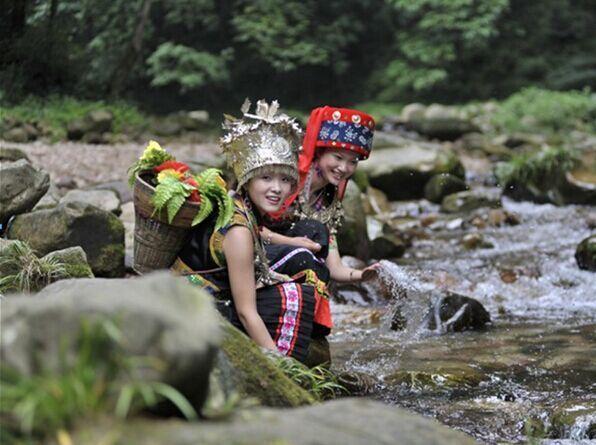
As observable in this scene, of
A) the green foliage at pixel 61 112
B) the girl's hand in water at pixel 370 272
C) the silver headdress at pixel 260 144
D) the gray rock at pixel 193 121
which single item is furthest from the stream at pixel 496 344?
the gray rock at pixel 193 121

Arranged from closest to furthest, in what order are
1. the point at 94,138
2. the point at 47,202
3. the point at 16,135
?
the point at 47,202 → the point at 16,135 → the point at 94,138

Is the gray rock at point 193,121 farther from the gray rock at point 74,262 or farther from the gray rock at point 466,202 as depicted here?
the gray rock at point 74,262

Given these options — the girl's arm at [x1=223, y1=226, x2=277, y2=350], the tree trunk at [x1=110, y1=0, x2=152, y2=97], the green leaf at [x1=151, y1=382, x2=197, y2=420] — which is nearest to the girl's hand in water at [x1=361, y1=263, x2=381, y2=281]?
the girl's arm at [x1=223, y1=226, x2=277, y2=350]

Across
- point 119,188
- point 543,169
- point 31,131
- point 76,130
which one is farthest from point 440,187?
point 31,131

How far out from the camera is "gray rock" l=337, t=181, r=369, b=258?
28.5ft

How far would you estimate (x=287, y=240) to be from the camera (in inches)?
181

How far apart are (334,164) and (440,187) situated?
7909 millimetres

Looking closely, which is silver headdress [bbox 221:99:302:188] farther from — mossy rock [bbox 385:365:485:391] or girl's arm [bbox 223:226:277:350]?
mossy rock [bbox 385:365:485:391]

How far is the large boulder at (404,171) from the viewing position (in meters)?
13.0

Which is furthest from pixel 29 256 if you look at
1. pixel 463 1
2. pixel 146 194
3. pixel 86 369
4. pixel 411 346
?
pixel 463 1

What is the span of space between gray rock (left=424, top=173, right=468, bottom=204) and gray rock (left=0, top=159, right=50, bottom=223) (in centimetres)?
741

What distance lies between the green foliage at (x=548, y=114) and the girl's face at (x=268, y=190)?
17293mm

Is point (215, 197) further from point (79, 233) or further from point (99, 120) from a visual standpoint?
point (99, 120)

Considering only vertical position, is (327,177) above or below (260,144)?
below
